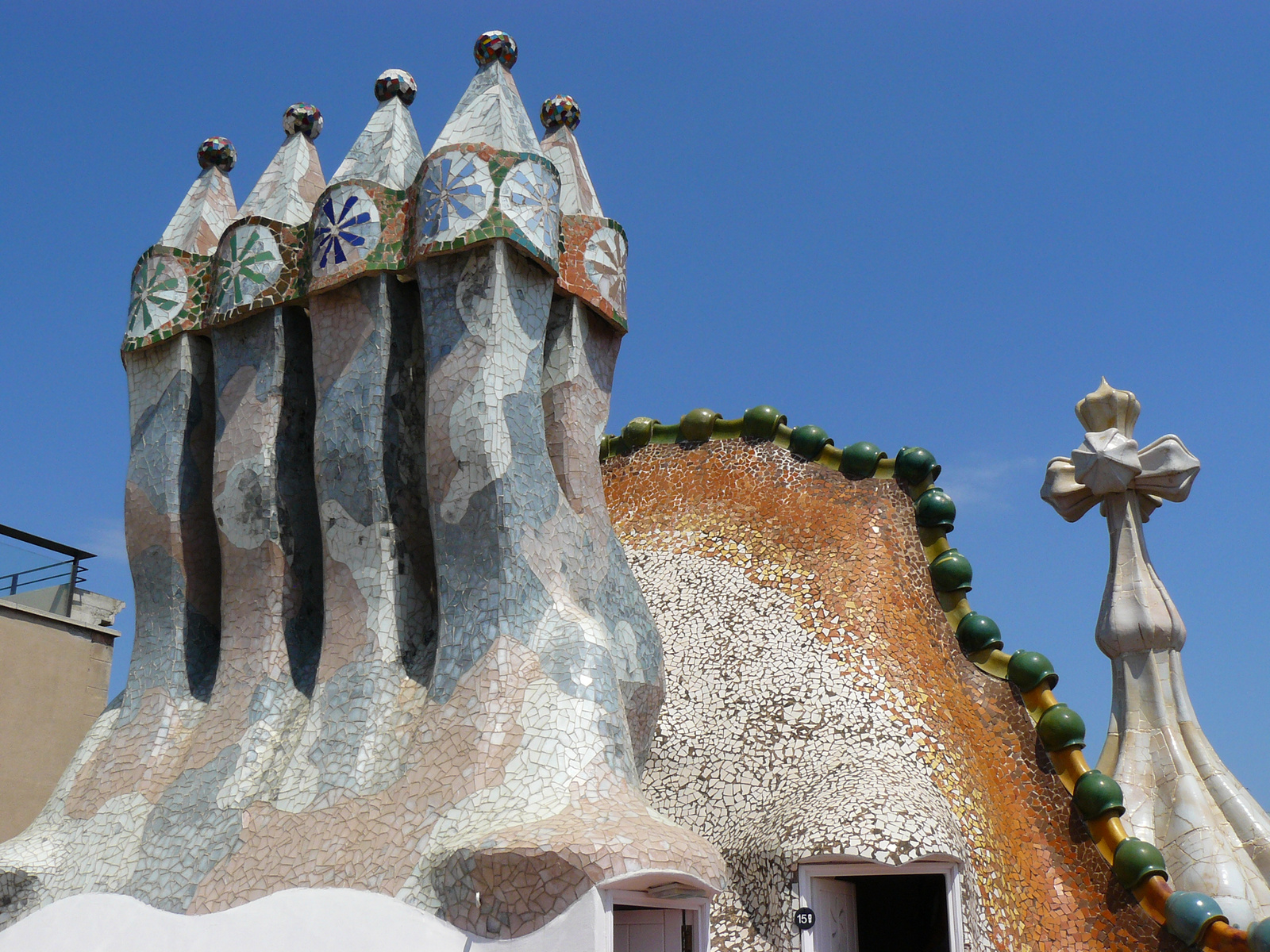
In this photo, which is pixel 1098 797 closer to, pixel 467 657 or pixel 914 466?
pixel 914 466

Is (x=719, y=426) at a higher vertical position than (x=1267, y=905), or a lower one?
higher

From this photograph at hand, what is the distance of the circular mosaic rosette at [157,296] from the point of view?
309 inches

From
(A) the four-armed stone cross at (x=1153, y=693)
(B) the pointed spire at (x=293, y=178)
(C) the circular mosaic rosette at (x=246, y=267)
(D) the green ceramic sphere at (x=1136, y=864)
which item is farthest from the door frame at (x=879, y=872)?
(B) the pointed spire at (x=293, y=178)

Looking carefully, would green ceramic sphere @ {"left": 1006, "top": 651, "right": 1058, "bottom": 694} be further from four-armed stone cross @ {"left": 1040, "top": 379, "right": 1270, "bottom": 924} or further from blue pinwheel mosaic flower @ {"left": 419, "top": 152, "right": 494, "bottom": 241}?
blue pinwheel mosaic flower @ {"left": 419, "top": 152, "right": 494, "bottom": 241}

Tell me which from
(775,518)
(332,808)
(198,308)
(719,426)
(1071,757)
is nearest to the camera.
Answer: (332,808)

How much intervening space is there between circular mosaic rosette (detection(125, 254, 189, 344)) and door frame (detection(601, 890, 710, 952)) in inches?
182

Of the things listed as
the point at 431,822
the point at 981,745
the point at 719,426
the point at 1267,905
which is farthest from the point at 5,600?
the point at 1267,905

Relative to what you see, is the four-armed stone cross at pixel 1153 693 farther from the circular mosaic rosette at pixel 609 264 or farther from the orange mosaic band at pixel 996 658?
the circular mosaic rosette at pixel 609 264

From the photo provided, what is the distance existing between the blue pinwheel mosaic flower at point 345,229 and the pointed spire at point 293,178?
641 mm

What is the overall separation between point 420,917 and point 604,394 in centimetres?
335

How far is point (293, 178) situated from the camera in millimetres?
8141

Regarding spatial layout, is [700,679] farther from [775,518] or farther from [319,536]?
[319,536]

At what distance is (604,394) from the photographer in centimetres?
770

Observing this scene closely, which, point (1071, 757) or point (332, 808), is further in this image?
point (1071, 757)
